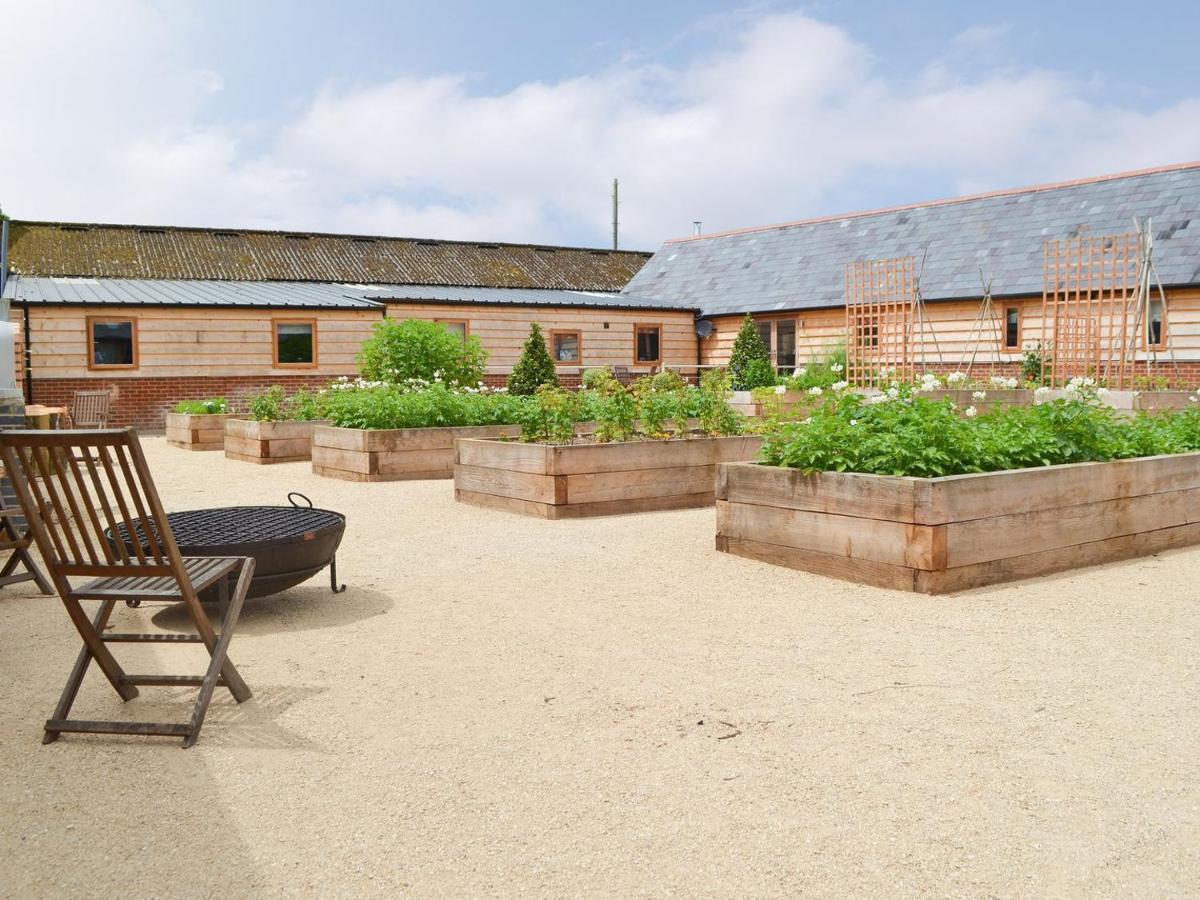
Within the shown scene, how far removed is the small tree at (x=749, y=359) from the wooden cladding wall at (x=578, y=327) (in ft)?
6.01

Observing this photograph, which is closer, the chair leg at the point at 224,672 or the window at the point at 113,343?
the chair leg at the point at 224,672

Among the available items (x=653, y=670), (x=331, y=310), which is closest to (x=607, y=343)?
(x=331, y=310)

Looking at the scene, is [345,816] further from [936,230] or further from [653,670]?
[936,230]

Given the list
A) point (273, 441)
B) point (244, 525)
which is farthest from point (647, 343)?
point (244, 525)

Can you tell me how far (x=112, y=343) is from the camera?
21406 millimetres

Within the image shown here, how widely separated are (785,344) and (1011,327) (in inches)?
252

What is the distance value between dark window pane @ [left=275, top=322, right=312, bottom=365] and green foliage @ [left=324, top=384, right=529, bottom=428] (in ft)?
34.6

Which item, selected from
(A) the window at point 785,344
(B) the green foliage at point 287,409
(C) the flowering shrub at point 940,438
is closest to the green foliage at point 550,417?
(C) the flowering shrub at point 940,438

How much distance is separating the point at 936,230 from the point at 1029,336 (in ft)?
15.4

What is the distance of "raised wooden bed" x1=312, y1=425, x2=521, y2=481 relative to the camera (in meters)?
11.5

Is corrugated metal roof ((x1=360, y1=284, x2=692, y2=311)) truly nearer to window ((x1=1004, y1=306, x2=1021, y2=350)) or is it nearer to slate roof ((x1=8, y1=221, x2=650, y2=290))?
slate roof ((x1=8, y1=221, x2=650, y2=290))

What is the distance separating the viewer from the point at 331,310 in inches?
911

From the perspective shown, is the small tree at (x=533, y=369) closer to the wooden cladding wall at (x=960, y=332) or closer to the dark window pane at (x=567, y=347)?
the dark window pane at (x=567, y=347)

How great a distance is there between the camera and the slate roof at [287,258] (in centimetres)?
3300
